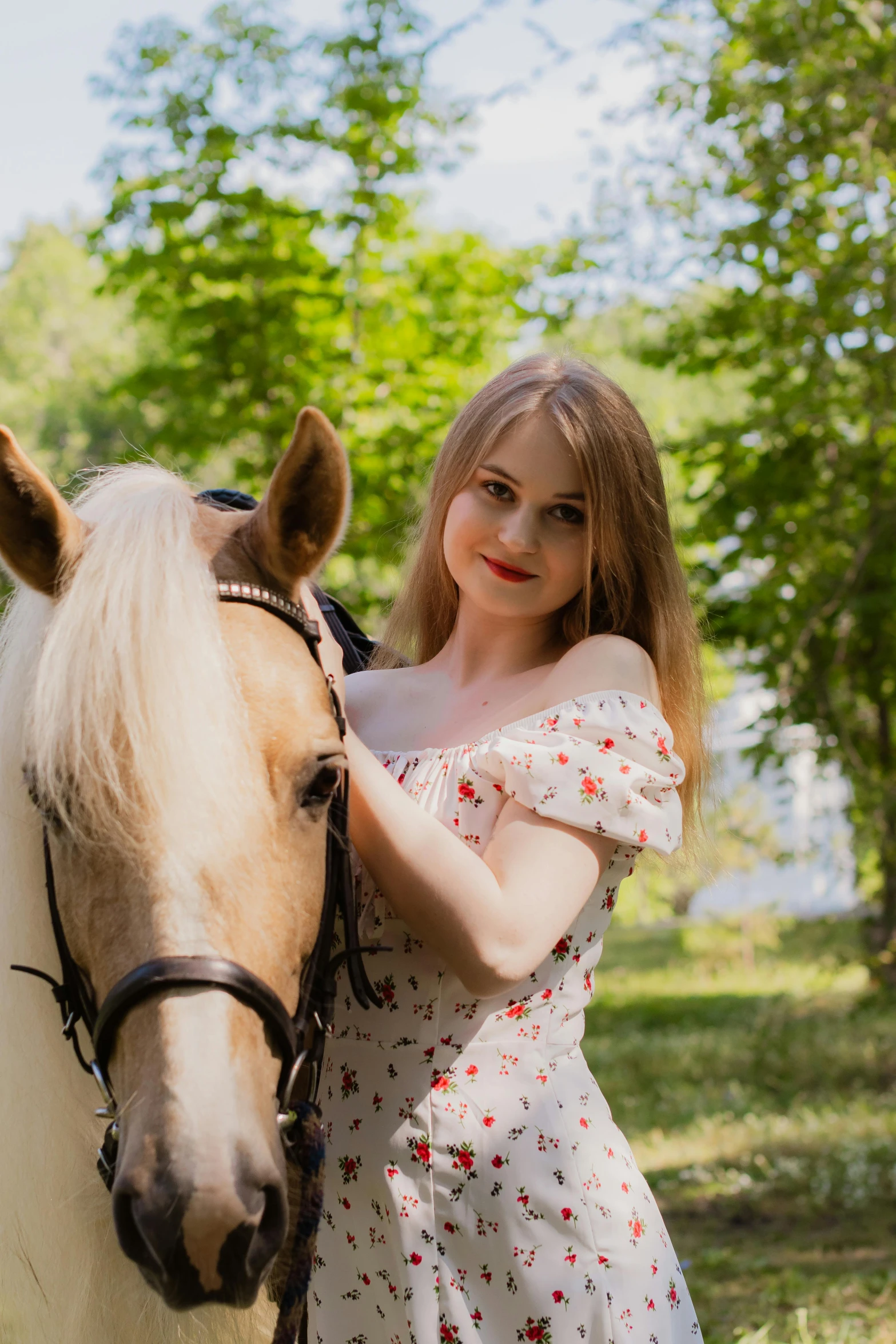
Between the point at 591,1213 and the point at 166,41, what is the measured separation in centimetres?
710

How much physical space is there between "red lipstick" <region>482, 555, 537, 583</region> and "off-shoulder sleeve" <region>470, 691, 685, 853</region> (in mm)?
247

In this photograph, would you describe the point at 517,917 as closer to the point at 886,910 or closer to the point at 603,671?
the point at 603,671

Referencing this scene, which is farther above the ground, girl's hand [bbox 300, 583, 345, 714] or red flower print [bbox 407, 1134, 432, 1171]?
girl's hand [bbox 300, 583, 345, 714]

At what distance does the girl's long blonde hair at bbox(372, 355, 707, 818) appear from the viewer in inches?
68.2

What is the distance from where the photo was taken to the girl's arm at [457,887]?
1377 millimetres

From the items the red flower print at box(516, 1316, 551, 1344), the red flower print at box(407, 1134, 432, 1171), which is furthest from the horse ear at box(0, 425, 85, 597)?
the red flower print at box(516, 1316, 551, 1344)

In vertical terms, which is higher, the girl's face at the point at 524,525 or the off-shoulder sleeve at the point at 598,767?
the girl's face at the point at 524,525

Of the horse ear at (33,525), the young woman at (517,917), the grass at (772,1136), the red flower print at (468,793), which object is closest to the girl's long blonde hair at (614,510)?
the young woman at (517,917)

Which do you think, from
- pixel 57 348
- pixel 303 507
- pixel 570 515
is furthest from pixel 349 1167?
pixel 57 348

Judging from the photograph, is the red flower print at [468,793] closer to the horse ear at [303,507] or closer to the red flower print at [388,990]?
the red flower print at [388,990]

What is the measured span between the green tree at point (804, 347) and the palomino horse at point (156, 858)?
12.2 ft

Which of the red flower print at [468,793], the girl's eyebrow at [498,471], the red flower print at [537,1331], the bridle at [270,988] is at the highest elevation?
the girl's eyebrow at [498,471]

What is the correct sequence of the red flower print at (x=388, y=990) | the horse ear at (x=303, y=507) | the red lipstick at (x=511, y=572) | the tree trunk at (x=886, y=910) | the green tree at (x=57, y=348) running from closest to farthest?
1. the horse ear at (x=303, y=507)
2. the red flower print at (x=388, y=990)
3. the red lipstick at (x=511, y=572)
4. the tree trunk at (x=886, y=910)
5. the green tree at (x=57, y=348)

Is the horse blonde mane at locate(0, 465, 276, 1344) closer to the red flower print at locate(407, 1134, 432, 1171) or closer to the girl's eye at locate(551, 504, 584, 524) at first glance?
the red flower print at locate(407, 1134, 432, 1171)
